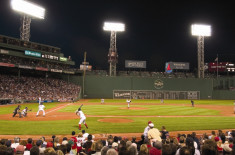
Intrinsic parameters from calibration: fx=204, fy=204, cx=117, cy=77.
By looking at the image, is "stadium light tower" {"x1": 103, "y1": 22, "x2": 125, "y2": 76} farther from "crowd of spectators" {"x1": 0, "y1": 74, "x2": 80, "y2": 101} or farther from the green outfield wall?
"crowd of spectators" {"x1": 0, "y1": 74, "x2": 80, "y2": 101}

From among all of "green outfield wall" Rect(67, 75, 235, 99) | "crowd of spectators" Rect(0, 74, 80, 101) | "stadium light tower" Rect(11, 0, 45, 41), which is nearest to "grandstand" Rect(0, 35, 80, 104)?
"crowd of spectators" Rect(0, 74, 80, 101)

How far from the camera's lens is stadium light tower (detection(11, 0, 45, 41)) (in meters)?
46.2

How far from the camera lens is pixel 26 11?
47594 millimetres

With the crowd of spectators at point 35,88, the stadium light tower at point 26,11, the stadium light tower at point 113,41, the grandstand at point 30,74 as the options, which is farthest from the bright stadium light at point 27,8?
the stadium light tower at point 113,41

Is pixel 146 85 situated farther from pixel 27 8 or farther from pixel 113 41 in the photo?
pixel 27 8

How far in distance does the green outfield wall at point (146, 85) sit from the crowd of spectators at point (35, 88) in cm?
420

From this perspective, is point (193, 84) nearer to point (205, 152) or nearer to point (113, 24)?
point (113, 24)

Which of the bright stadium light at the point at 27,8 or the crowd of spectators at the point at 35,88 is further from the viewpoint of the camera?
the bright stadium light at the point at 27,8

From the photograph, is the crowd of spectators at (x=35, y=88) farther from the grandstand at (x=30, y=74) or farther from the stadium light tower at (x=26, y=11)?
the stadium light tower at (x=26, y=11)

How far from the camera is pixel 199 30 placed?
60.6 metres

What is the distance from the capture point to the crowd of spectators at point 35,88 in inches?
1657

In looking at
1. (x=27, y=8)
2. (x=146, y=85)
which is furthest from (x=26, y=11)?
(x=146, y=85)

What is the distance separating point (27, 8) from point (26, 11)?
0.79 meters

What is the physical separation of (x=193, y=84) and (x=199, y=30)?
16.4 m
